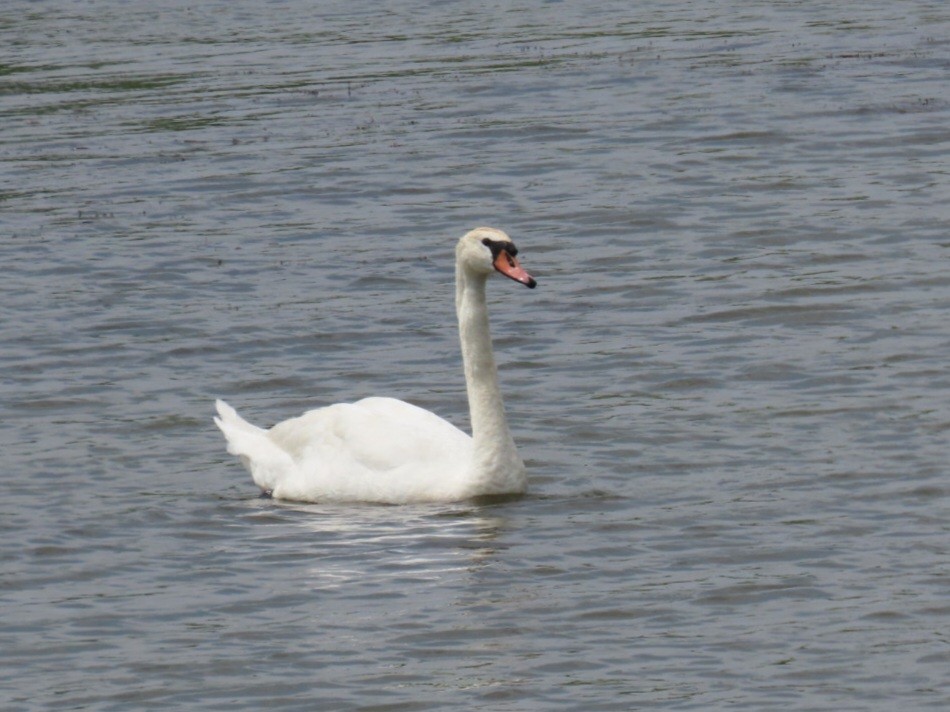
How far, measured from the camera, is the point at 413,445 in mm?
12766

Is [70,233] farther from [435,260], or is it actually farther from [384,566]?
[384,566]

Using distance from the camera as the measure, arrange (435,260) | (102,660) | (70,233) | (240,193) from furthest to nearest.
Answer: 1. (240,193)
2. (70,233)
3. (435,260)
4. (102,660)

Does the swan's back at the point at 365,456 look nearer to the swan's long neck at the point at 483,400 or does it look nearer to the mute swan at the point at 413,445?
the mute swan at the point at 413,445

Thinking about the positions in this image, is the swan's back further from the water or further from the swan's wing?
the water

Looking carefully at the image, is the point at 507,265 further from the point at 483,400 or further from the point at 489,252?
the point at 483,400

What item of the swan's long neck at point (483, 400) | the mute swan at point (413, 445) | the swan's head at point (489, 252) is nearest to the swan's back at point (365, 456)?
the mute swan at point (413, 445)

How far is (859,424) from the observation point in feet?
44.0

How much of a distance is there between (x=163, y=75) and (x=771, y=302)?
14953 mm

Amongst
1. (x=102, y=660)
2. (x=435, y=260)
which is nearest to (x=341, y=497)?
(x=102, y=660)

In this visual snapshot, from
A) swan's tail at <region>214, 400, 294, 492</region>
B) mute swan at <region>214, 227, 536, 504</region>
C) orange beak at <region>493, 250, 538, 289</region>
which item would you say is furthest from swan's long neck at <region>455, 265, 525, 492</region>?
swan's tail at <region>214, 400, 294, 492</region>

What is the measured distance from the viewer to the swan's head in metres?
12.5

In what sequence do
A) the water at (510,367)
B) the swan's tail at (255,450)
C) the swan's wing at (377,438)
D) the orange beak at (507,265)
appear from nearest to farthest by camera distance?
the water at (510,367) → the orange beak at (507,265) → the swan's wing at (377,438) → the swan's tail at (255,450)

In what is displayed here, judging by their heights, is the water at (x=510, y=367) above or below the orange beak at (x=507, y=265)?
below

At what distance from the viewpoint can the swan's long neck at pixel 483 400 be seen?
12.5m
